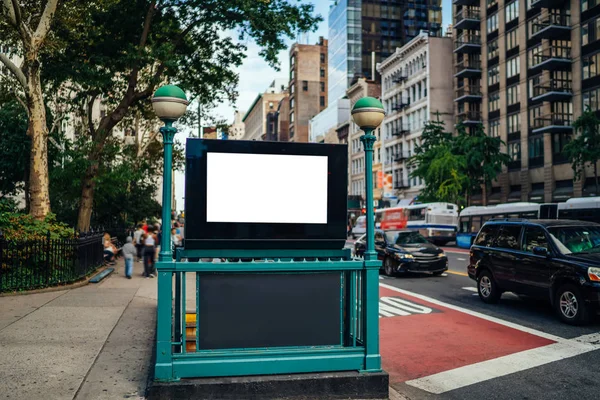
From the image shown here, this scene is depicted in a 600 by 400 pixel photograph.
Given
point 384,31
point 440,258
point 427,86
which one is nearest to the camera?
point 440,258

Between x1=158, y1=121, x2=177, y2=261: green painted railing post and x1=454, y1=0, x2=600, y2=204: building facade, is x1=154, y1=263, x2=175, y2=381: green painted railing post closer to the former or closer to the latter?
x1=158, y1=121, x2=177, y2=261: green painted railing post

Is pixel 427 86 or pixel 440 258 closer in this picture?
pixel 440 258

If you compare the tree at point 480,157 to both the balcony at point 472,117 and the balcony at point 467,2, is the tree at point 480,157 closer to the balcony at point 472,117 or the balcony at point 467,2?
the balcony at point 472,117

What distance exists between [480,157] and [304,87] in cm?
8033

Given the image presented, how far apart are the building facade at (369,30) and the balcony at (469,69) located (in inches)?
1320

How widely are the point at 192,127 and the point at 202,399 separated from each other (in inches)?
1244

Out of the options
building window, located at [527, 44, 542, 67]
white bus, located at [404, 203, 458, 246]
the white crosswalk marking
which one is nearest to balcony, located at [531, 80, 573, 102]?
building window, located at [527, 44, 542, 67]

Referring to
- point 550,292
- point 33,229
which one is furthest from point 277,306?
point 33,229

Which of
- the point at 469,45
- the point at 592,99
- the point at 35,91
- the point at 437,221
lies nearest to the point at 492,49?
the point at 469,45

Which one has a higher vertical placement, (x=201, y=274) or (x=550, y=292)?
(x=201, y=274)

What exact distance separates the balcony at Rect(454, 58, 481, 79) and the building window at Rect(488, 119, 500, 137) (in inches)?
251

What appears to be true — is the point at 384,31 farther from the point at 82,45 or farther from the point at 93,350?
the point at 93,350

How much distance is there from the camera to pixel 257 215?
6.10 metres

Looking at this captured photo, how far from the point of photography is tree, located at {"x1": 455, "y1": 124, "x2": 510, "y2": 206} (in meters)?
47.7
